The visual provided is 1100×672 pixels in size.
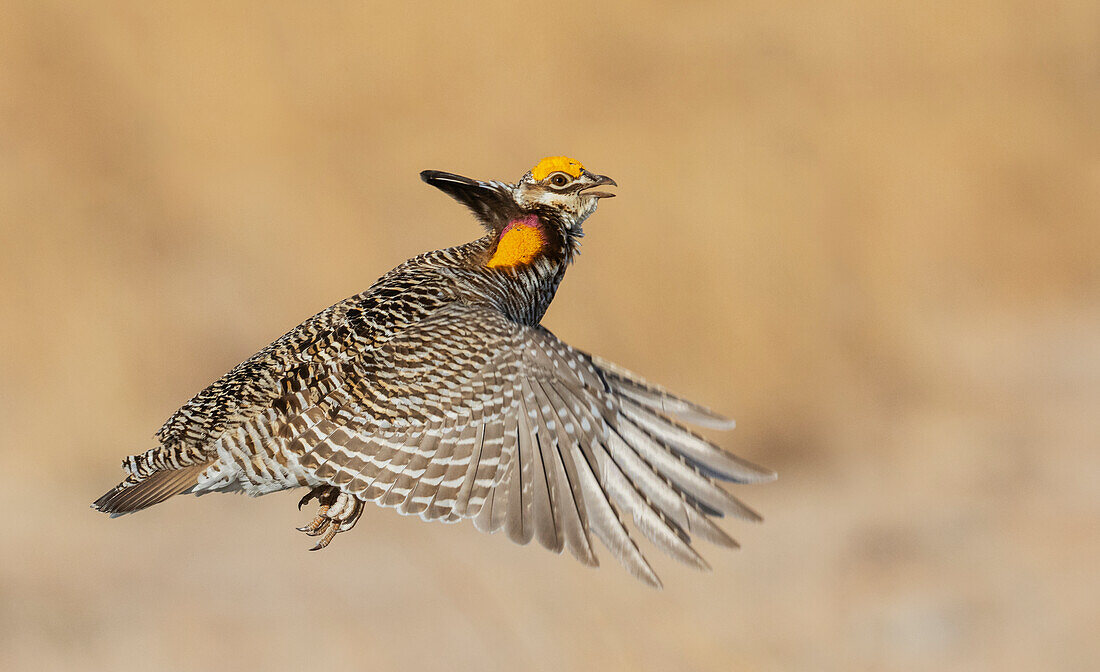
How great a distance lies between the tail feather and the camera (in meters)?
3.32

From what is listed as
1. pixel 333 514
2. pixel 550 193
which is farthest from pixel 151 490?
pixel 550 193

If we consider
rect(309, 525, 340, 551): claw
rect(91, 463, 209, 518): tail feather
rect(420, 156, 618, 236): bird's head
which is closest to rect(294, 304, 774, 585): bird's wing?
rect(309, 525, 340, 551): claw

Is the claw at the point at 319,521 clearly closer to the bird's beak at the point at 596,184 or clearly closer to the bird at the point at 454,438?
the bird at the point at 454,438

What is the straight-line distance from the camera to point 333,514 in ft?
10.9

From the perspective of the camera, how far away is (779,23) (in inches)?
539

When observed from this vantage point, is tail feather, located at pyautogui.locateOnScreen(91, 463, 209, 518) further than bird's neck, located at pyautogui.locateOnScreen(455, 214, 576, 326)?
No

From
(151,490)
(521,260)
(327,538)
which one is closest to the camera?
(327,538)

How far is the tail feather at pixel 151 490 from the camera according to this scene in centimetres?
332

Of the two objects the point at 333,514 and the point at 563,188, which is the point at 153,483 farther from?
the point at 563,188

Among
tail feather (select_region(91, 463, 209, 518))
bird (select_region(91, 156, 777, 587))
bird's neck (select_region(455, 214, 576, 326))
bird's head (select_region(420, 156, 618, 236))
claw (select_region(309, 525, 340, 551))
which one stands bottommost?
tail feather (select_region(91, 463, 209, 518))

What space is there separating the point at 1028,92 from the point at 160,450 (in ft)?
43.3

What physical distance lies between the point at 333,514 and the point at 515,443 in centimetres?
52

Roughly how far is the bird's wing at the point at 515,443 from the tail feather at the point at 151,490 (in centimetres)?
36

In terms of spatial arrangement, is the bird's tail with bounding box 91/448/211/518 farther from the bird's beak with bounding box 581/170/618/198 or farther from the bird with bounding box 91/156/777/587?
the bird's beak with bounding box 581/170/618/198
